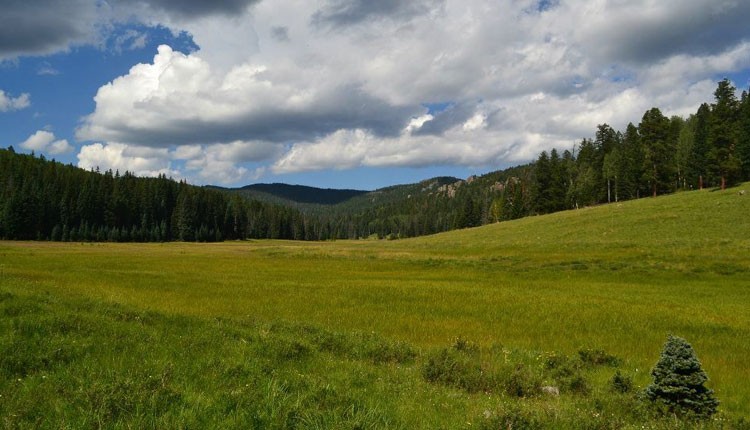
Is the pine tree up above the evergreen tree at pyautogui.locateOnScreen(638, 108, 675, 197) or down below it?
below

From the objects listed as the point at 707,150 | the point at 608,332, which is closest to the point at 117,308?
the point at 608,332

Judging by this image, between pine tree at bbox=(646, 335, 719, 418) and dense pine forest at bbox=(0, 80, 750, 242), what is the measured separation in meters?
83.7

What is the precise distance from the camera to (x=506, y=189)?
14400 centimetres

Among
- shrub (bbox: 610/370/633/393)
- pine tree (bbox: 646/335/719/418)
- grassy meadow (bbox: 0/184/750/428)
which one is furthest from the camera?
shrub (bbox: 610/370/633/393)

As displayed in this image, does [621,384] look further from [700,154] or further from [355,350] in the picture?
[700,154]

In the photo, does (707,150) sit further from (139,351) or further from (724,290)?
(139,351)

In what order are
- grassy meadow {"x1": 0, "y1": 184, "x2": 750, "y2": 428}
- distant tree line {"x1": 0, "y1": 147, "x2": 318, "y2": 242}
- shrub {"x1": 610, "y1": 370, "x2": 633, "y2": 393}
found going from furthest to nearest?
distant tree line {"x1": 0, "y1": 147, "x2": 318, "y2": 242} → shrub {"x1": 610, "y1": 370, "x2": 633, "y2": 393} → grassy meadow {"x1": 0, "y1": 184, "x2": 750, "y2": 428}

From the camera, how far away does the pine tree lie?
752 centimetres

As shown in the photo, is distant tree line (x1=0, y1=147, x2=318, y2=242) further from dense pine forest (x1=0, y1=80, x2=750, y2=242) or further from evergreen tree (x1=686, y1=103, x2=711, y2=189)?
evergreen tree (x1=686, y1=103, x2=711, y2=189)

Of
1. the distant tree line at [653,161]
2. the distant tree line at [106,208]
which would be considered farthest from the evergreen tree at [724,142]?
the distant tree line at [106,208]

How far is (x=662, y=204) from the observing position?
2721 inches

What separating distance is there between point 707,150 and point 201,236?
464ft

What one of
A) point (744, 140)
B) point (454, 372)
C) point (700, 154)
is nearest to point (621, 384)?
point (454, 372)

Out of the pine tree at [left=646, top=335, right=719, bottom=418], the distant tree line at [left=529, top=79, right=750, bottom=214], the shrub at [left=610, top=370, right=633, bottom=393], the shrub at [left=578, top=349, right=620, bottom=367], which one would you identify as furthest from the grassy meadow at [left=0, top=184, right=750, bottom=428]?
the distant tree line at [left=529, top=79, right=750, bottom=214]
